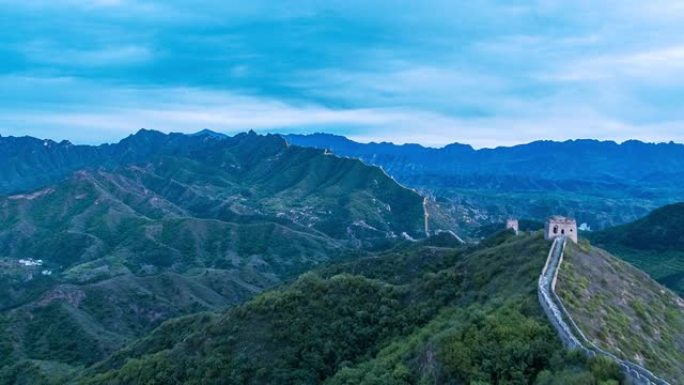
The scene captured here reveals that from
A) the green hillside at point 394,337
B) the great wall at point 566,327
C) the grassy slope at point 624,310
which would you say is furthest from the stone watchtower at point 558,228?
the great wall at point 566,327

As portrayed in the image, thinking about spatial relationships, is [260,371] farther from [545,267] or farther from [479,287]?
[545,267]

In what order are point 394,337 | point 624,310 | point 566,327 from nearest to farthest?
point 566,327 < point 624,310 < point 394,337

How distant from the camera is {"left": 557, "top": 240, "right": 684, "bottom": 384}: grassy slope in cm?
4503

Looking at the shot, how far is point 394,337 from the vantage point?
68.8m

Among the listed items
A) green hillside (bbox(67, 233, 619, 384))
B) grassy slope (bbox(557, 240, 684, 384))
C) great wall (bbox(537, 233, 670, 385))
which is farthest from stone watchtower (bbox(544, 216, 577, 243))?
great wall (bbox(537, 233, 670, 385))

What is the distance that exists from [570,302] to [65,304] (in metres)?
169

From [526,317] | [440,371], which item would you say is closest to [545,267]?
[526,317]

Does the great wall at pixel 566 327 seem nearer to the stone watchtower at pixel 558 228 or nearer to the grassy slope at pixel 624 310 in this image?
the grassy slope at pixel 624 310

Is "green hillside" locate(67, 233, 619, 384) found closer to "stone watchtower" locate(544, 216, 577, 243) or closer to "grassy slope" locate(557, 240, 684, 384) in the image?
"stone watchtower" locate(544, 216, 577, 243)

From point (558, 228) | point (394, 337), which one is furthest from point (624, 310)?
point (394, 337)

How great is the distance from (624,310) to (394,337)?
79.7ft

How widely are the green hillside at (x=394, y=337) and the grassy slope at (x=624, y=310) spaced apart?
346 centimetres

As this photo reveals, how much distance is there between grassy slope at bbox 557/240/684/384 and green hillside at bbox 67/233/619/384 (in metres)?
3.46

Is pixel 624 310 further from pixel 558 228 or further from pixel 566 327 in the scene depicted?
pixel 558 228
